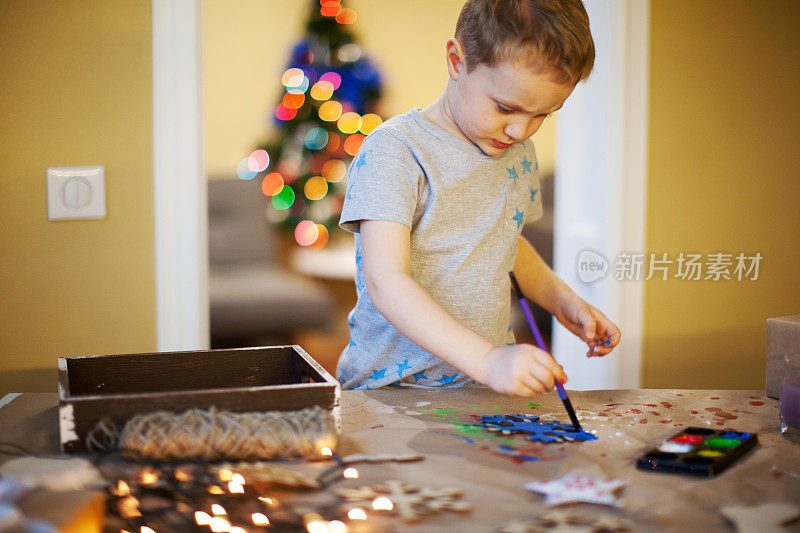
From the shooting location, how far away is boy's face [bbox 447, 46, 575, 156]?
3.00ft

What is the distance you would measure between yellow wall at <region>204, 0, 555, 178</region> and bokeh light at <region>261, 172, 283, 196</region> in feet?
1.59

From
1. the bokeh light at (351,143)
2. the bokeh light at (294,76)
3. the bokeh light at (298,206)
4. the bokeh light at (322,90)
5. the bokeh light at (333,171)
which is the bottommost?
the bokeh light at (298,206)

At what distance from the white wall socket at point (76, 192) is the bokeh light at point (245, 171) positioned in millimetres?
2475

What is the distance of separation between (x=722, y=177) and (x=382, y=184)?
1232 mm

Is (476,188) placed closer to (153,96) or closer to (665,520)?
(665,520)

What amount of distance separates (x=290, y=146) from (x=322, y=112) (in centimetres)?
24

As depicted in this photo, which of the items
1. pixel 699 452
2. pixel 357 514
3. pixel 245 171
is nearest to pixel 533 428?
pixel 699 452

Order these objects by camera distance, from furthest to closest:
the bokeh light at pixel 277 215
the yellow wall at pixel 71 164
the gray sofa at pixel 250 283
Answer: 1. the gray sofa at pixel 250 283
2. the bokeh light at pixel 277 215
3. the yellow wall at pixel 71 164

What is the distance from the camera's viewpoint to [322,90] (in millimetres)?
3611

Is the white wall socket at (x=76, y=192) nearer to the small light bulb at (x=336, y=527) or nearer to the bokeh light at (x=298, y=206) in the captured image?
the small light bulb at (x=336, y=527)

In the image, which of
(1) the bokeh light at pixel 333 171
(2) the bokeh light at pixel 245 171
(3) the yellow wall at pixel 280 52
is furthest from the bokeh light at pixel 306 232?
(3) the yellow wall at pixel 280 52

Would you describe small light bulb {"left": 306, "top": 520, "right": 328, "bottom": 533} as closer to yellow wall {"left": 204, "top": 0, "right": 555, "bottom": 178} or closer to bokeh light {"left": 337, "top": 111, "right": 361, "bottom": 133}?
bokeh light {"left": 337, "top": 111, "right": 361, "bottom": 133}

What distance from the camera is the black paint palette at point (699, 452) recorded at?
67 cm

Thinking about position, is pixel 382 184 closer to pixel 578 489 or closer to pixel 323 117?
pixel 578 489
